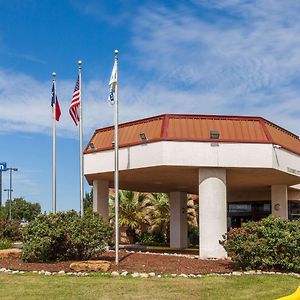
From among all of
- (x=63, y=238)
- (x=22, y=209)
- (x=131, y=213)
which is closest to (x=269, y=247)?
(x=63, y=238)

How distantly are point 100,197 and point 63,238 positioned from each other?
752cm

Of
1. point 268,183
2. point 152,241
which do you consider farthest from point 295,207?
point 152,241

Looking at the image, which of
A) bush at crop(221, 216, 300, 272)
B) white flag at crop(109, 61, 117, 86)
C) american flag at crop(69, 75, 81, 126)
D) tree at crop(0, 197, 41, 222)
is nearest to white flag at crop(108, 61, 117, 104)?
white flag at crop(109, 61, 117, 86)

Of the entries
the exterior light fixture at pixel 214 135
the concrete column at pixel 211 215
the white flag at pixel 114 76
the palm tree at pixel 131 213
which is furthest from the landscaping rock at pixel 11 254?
the palm tree at pixel 131 213

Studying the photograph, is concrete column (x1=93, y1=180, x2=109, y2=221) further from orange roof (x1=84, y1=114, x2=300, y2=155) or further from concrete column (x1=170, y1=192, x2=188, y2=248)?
concrete column (x1=170, y1=192, x2=188, y2=248)

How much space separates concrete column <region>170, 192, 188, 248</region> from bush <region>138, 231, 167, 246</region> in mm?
5594

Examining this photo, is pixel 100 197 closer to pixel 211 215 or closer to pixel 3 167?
pixel 211 215

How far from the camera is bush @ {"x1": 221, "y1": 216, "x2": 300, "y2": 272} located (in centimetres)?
1695

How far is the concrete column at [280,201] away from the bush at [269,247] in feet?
33.1

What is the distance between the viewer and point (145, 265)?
1803 cm

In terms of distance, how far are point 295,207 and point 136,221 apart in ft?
38.9

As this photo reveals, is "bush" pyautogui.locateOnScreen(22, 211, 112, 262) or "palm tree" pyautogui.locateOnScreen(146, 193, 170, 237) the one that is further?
"palm tree" pyautogui.locateOnScreen(146, 193, 170, 237)

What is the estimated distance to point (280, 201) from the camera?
1104 inches

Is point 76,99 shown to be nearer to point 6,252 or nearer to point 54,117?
point 54,117
